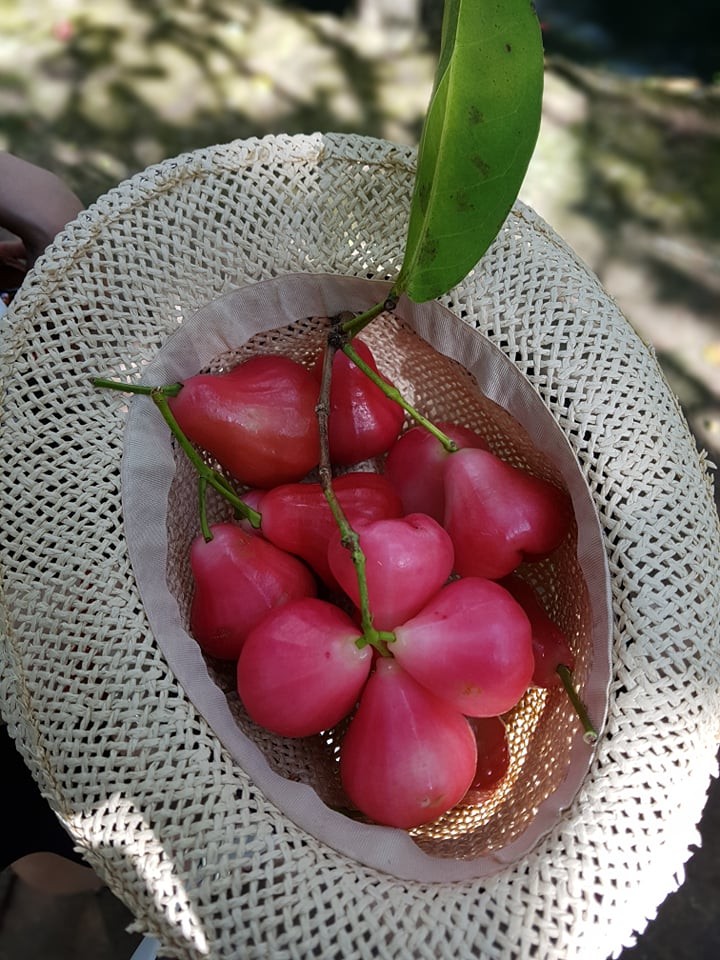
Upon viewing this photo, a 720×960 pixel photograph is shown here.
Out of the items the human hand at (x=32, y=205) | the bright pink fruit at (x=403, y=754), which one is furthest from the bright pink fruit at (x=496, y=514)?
the human hand at (x=32, y=205)

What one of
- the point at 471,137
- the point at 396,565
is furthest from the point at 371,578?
the point at 471,137

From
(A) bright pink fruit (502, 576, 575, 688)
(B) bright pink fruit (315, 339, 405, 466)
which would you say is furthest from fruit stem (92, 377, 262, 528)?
(A) bright pink fruit (502, 576, 575, 688)

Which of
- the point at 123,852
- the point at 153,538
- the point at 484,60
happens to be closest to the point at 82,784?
the point at 123,852

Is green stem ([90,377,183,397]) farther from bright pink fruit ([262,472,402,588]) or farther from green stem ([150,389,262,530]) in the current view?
bright pink fruit ([262,472,402,588])

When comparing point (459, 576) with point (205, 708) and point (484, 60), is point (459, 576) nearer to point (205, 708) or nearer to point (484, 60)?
point (205, 708)

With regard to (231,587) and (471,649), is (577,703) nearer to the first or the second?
(471,649)
